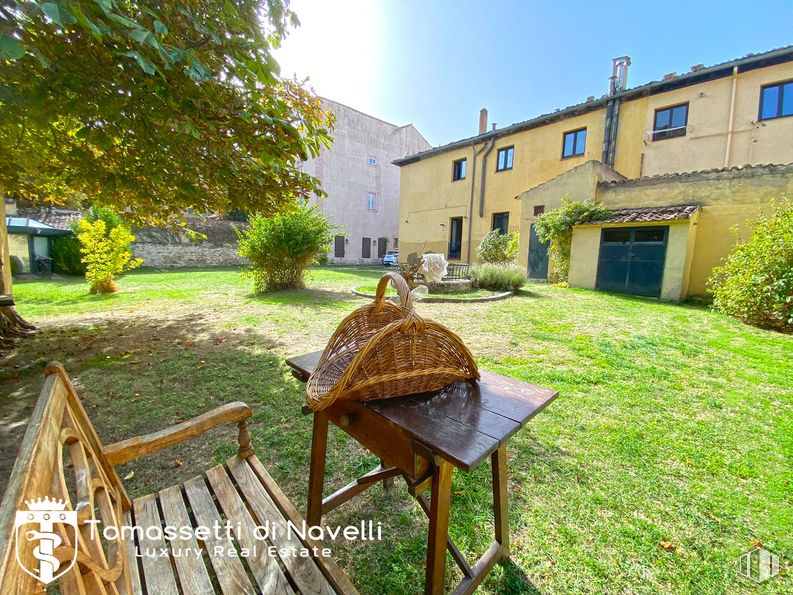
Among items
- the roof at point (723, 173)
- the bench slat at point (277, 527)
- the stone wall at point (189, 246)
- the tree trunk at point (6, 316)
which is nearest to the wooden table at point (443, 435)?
the bench slat at point (277, 527)

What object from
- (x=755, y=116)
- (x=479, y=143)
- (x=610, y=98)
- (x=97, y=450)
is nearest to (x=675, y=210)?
(x=755, y=116)

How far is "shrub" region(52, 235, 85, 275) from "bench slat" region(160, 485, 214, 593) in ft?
55.4

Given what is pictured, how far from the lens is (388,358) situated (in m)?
1.17

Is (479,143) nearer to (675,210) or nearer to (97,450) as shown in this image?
(675,210)

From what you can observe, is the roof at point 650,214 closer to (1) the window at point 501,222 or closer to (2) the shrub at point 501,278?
(2) the shrub at point 501,278

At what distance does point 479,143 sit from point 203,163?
16.3 m

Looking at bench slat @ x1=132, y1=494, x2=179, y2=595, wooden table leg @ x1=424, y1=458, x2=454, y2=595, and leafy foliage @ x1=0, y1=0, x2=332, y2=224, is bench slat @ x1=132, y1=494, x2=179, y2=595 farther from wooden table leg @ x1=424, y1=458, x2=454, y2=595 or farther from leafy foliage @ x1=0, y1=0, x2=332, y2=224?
leafy foliage @ x1=0, y1=0, x2=332, y2=224

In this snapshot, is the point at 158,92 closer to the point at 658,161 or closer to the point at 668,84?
the point at 658,161

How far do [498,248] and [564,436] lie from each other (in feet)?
42.7

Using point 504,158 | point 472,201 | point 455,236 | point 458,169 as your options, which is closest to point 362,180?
point 458,169

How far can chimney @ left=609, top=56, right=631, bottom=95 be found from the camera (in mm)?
12867

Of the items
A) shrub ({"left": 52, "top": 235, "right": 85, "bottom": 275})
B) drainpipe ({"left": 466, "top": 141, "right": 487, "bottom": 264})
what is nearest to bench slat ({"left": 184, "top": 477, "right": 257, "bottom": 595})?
drainpipe ({"left": 466, "top": 141, "right": 487, "bottom": 264})

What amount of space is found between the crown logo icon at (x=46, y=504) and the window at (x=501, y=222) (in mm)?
16789

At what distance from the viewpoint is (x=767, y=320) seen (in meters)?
5.91
